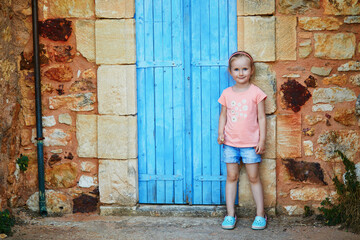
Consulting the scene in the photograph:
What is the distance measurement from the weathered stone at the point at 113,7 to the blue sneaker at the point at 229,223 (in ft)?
6.99

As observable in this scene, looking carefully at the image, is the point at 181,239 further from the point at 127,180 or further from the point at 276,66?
the point at 276,66

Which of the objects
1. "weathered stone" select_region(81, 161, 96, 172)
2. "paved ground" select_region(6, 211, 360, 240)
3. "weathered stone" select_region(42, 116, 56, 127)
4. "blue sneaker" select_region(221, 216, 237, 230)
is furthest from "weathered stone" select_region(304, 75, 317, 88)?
"weathered stone" select_region(42, 116, 56, 127)

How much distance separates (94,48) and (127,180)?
1.32m

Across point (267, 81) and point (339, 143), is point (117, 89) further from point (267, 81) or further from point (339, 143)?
point (339, 143)

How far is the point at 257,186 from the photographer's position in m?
4.10

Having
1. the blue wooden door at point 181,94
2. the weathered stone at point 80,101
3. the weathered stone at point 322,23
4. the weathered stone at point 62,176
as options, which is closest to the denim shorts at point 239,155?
the blue wooden door at point 181,94

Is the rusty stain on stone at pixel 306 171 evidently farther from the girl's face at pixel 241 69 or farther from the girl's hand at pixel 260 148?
the girl's face at pixel 241 69

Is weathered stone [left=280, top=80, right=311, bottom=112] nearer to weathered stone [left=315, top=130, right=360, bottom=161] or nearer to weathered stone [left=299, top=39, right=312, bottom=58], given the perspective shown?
weathered stone [left=299, top=39, right=312, bottom=58]

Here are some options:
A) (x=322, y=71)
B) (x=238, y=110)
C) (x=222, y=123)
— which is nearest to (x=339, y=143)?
(x=322, y=71)

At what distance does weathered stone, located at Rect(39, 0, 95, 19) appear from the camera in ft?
14.0

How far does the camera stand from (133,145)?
434 cm

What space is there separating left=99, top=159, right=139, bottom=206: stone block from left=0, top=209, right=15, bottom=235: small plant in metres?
0.86

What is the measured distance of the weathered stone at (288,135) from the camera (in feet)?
13.6

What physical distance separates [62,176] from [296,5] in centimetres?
279
